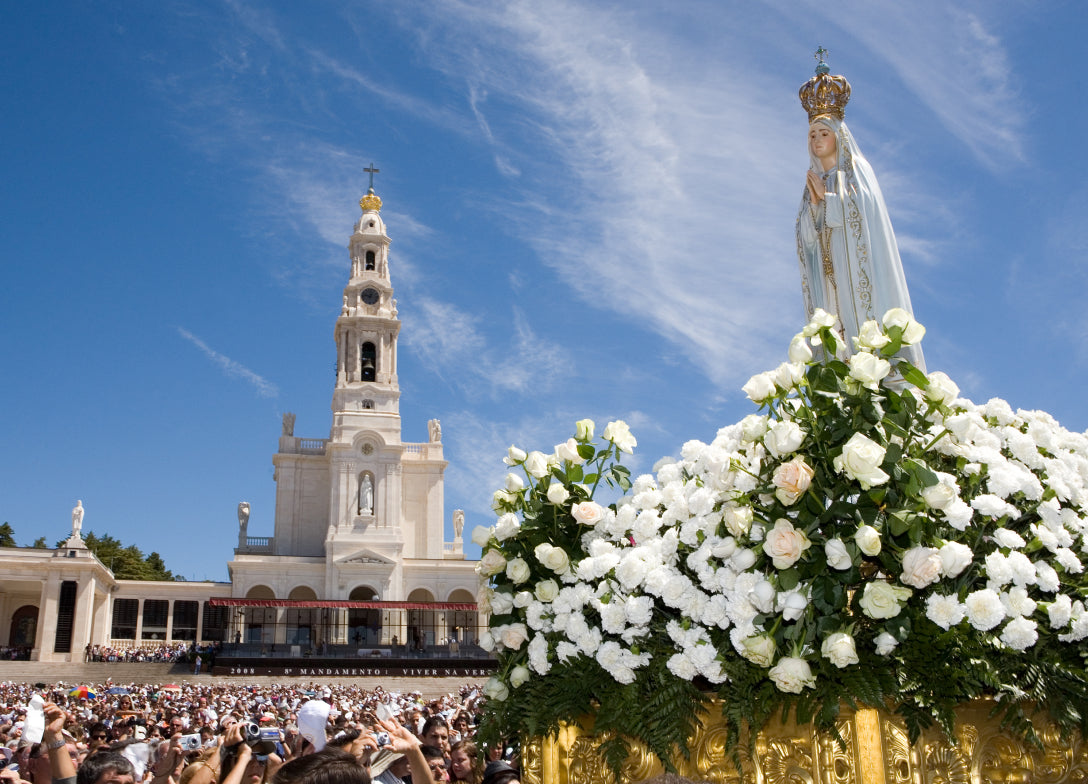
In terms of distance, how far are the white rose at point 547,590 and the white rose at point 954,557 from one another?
1789 mm

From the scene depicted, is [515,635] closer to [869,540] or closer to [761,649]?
[761,649]

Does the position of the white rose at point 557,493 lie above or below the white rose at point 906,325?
below

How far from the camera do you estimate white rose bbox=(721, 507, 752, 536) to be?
3.77 meters

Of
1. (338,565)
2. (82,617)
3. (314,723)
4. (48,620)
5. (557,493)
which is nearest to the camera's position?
(557,493)

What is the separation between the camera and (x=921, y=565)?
11.3 ft

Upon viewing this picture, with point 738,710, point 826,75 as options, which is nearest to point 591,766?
point 738,710

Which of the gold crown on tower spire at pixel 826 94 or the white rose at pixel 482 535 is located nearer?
the white rose at pixel 482 535

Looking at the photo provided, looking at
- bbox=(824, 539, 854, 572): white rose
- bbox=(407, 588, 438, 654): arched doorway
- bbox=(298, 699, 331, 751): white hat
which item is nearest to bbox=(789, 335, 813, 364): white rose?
bbox=(824, 539, 854, 572): white rose

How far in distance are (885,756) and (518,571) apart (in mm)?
1886

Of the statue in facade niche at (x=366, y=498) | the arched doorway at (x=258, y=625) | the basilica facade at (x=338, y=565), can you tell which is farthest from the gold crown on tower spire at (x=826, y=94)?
the statue in facade niche at (x=366, y=498)

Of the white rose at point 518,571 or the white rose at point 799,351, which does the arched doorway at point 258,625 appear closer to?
the white rose at point 518,571

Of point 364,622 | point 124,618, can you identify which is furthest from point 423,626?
point 124,618

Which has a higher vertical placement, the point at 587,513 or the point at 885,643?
the point at 587,513

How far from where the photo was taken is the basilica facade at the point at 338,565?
170ft
